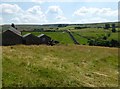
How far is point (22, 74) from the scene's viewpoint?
17641 millimetres

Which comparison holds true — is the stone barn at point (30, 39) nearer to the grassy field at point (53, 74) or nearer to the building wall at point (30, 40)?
the building wall at point (30, 40)

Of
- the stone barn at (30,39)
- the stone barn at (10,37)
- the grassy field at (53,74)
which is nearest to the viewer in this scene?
the grassy field at (53,74)

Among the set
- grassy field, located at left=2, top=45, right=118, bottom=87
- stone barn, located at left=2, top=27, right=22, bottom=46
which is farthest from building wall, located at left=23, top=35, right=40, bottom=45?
grassy field, located at left=2, top=45, right=118, bottom=87

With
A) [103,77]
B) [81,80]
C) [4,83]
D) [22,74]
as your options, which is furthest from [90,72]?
[4,83]

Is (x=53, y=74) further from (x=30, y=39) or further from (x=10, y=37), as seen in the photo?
(x=30, y=39)

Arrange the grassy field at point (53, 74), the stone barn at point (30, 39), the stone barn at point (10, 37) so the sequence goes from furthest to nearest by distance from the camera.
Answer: the stone barn at point (30, 39), the stone barn at point (10, 37), the grassy field at point (53, 74)

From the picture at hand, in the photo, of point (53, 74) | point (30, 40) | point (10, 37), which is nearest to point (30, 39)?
point (30, 40)

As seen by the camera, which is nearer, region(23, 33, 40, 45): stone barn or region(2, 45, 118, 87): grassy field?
region(2, 45, 118, 87): grassy field

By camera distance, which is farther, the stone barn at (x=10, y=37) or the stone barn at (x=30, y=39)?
the stone barn at (x=30, y=39)

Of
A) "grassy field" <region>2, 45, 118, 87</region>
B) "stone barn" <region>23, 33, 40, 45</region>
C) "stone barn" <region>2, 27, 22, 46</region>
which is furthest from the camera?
"stone barn" <region>23, 33, 40, 45</region>

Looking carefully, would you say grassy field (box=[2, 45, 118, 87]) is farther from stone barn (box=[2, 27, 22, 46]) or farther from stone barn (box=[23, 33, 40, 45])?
stone barn (box=[23, 33, 40, 45])

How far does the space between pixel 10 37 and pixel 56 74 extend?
35.1m

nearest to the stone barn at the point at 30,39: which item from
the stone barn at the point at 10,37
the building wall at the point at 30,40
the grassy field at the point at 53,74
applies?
the building wall at the point at 30,40

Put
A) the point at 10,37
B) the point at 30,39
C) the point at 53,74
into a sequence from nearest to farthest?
the point at 53,74 < the point at 10,37 < the point at 30,39
